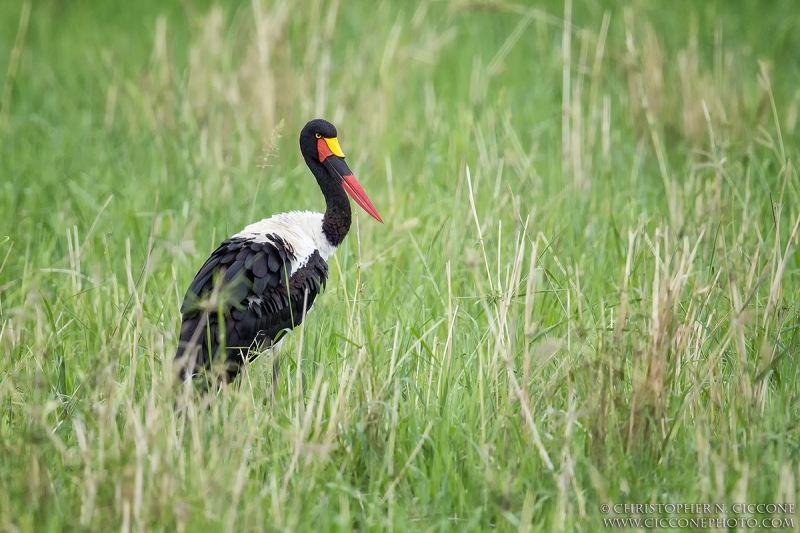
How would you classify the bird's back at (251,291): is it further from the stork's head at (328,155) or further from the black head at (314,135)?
the black head at (314,135)

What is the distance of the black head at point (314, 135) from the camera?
4.55m

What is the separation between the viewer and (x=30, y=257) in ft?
16.0

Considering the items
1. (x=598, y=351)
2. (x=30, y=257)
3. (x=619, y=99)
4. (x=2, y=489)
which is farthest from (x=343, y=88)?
(x=2, y=489)

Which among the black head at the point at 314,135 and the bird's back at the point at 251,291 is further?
the black head at the point at 314,135

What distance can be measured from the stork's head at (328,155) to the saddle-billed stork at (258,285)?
0.08m

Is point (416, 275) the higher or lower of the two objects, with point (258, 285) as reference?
lower

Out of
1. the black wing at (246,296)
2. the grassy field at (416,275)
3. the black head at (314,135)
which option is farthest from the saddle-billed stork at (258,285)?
the black head at (314,135)

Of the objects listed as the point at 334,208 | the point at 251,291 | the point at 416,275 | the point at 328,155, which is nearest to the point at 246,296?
the point at 251,291

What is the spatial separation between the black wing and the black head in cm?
70

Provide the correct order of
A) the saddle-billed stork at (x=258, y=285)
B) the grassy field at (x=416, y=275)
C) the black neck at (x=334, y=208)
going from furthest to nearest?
the black neck at (x=334, y=208) < the saddle-billed stork at (x=258, y=285) < the grassy field at (x=416, y=275)

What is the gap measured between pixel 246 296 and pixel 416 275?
1127 mm

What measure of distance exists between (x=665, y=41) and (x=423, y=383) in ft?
18.4

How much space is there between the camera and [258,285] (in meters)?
3.84

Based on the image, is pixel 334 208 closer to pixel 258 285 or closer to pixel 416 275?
pixel 416 275
